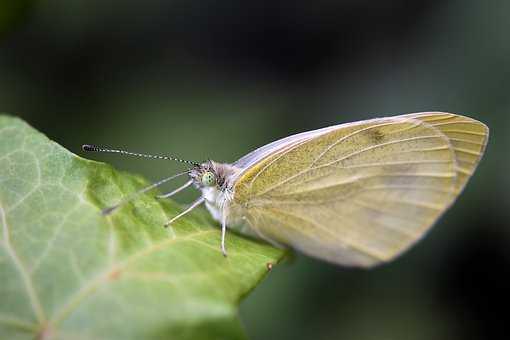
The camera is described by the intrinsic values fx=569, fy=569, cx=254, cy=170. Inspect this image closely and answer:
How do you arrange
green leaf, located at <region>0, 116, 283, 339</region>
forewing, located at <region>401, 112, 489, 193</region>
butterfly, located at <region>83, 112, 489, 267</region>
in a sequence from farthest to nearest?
butterfly, located at <region>83, 112, 489, 267</region>
forewing, located at <region>401, 112, 489, 193</region>
green leaf, located at <region>0, 116, 283, 339</region>

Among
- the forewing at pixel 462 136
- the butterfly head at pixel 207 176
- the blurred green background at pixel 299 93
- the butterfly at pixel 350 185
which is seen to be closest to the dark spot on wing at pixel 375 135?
the butterfly at pixel 350 185

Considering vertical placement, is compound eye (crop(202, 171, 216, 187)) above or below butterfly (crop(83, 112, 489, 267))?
above

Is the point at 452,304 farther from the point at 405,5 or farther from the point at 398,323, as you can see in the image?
the point at 405,5

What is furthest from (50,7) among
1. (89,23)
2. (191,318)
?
(191,318)

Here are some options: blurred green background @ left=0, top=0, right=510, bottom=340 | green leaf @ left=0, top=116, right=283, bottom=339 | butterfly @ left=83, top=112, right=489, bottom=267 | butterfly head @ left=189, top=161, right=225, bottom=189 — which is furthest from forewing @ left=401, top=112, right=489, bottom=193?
green leaf @ left=0, top=116, right=283, bottom=339

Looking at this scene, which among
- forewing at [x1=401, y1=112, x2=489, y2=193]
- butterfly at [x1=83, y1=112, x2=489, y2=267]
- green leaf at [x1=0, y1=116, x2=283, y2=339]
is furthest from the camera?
butterfly at [x1=83, y1=112, x2=489, y2=267]

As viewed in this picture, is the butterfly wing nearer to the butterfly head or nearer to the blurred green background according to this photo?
the butterfly head

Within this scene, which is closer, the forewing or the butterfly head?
the forewing
